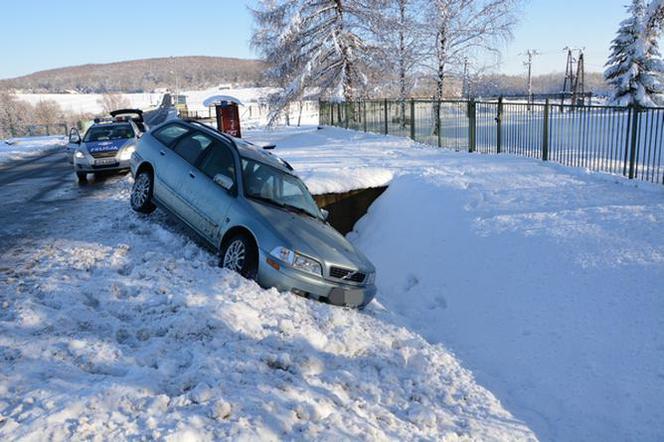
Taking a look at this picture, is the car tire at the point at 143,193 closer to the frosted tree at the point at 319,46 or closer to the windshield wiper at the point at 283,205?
the windshield wiper at the point at 283,205

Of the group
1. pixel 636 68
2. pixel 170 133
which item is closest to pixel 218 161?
pixel 170 133

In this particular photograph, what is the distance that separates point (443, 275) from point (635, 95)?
1596 inches

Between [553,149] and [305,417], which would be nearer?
[305,417]

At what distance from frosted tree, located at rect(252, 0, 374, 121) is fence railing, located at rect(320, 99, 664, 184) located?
4.14 metres

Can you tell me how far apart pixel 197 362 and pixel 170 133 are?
521cm

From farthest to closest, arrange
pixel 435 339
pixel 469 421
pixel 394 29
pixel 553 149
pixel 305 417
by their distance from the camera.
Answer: pixel 394 29, pixel 553 149, pixel 435 339, pixel 469 421, pixel 305 417

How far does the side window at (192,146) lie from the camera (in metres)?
7.49

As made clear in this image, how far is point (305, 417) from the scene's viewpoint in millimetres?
3668

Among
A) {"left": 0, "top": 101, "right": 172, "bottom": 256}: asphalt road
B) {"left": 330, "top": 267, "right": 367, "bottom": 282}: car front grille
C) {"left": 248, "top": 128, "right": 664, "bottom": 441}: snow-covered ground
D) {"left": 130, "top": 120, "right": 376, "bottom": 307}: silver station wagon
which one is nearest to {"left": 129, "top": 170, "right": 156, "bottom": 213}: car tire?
{"left": 130, "top": 120, "right": 376, "bottom": 307}: silver station wagon

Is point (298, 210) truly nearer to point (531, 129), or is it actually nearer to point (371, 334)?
point (371, 334)

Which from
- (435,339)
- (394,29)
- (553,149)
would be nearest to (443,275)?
(435,339)

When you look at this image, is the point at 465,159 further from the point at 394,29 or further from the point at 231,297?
the point at 394,29

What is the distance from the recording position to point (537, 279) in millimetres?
7242

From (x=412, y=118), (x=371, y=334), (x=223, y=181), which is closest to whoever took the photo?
(x=371, y=334)
